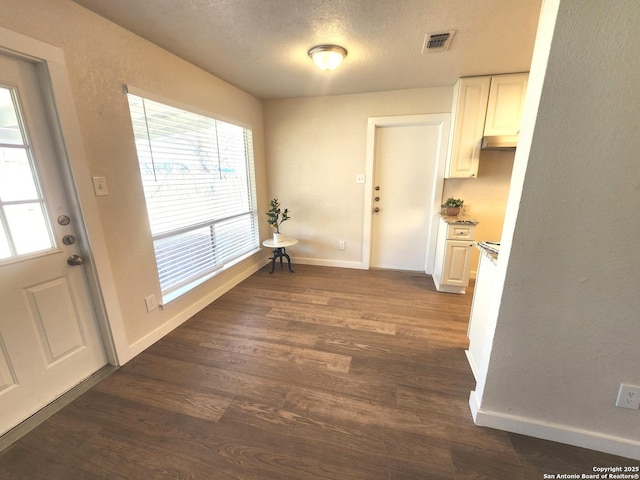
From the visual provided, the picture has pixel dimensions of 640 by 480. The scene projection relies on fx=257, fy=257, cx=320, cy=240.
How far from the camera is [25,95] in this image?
1.35 m

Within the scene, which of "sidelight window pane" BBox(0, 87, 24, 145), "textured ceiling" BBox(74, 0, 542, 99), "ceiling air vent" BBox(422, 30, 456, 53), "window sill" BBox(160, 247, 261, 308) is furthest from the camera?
"window sill" BBox(160, 247, 261, 308)

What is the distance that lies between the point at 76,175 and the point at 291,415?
6.16 feet

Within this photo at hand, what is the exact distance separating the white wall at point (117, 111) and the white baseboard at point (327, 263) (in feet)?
6.21

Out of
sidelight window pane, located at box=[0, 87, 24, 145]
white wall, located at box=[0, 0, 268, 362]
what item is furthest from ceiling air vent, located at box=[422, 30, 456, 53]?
sidelight window pane, located at box=[0, 87, 24, 145]

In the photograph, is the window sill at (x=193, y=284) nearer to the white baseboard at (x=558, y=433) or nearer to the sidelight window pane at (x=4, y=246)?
the sidelight window pane at (x=4, y=246)

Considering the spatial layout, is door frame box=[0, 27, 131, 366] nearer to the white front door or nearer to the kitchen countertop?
the white front door

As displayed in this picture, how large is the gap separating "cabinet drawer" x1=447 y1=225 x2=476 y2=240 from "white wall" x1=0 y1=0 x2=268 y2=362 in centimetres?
281

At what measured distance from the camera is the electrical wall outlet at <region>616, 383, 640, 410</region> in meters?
1.16

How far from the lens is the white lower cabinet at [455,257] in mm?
2766

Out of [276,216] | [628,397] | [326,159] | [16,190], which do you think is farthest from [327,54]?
[628,397]

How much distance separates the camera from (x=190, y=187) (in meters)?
2.45

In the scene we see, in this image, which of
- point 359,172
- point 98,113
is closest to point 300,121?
point 359,172

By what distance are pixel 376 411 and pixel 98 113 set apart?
2.50 meters

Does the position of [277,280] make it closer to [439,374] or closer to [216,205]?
[216,205]
